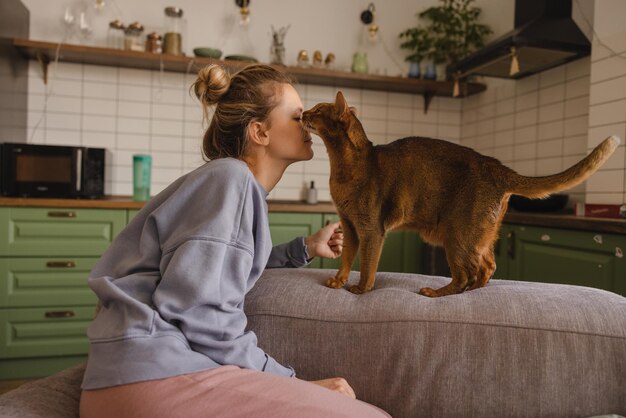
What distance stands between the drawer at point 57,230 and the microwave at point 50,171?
131mm

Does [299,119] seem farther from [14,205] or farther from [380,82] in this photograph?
[380,82]

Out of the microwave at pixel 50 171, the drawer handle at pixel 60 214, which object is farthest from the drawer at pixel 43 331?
the microwave at pixel 50 171

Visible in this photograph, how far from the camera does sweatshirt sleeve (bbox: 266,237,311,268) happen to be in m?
1.35

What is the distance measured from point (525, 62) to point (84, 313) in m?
2.88

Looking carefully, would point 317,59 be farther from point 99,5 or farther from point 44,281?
point 44,281

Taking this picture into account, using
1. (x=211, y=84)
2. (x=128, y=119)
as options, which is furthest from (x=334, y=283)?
(x=128, y=119)

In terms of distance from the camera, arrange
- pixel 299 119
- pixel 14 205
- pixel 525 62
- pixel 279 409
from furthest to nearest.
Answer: pixel 525 62
pixel 14 205
pixel 299 119
pixel 279 409

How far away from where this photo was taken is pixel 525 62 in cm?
291

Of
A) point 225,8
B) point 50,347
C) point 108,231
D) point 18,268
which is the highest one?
point 225,8

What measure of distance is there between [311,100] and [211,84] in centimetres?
254

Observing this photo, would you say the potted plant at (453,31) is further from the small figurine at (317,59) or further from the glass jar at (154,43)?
the glass jar at (154,43)

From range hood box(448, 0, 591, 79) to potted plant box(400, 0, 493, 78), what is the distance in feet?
1.85

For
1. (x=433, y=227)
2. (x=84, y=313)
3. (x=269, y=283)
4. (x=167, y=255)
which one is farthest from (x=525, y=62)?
(x=84, y=313)

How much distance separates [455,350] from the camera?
93 cm
